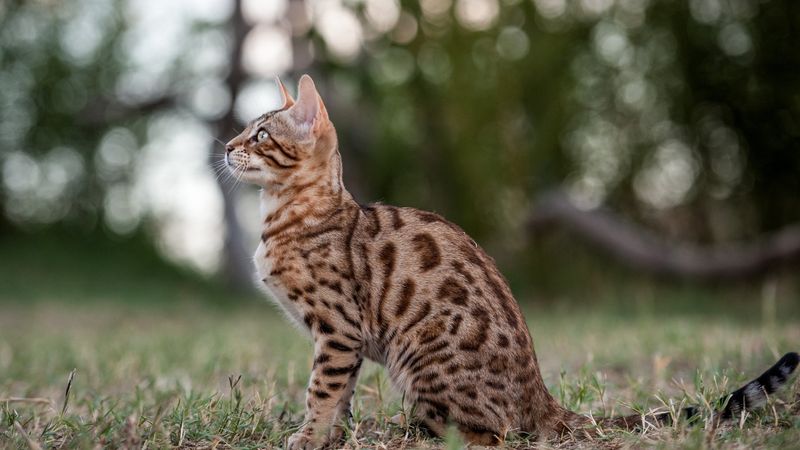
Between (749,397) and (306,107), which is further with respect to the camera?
(306,107)

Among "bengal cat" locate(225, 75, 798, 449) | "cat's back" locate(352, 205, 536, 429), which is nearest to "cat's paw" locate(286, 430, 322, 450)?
"bengal cat" locate(225, 75, 798, 449)

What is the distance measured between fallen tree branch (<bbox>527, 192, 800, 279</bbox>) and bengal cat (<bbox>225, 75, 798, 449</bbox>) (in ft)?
21.5

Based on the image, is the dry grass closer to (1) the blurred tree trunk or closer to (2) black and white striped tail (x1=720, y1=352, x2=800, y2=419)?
(2) black and white striped tail (x1=720, y1=352, x2=800, y2=419)

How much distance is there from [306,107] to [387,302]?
3.48ft

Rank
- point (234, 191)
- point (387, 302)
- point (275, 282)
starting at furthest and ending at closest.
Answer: point (234, 191), point (275, 282), point (387, 302)

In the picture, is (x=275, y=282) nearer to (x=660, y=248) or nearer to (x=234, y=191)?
(x=660, y=248)

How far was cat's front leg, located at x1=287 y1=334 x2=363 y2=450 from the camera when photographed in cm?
314

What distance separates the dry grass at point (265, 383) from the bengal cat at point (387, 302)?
123 millimetres

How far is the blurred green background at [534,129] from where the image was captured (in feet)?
35.7

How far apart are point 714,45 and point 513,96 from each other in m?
2.91

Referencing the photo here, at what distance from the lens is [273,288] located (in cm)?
346

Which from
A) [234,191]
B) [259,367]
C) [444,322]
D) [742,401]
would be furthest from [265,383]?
[234,191]

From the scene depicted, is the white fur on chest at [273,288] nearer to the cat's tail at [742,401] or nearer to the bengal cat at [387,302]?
the bengal cat at [387,302]

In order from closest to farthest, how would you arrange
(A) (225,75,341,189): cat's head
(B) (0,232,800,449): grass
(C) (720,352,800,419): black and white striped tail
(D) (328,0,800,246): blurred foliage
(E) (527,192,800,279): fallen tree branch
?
1. (C) (720,352,800,419): black and white striped tail
2. (B) (0,232,800,449): grass
3. (A) (225,75,341,189): cat's head
4. (E) (527,192,800,279): fallen tree branch
5. (D) (328,0,800,246): blurred foliage
